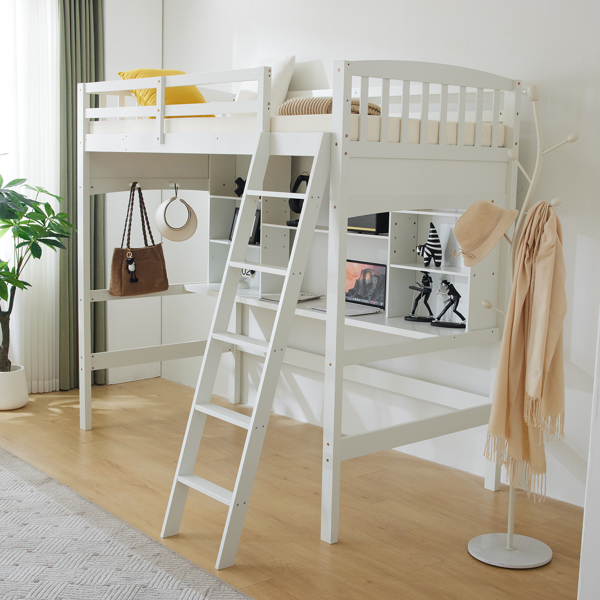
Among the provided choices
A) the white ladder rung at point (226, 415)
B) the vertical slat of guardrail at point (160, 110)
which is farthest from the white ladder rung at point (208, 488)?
the vertical slat of guardrail at point (160, 110)

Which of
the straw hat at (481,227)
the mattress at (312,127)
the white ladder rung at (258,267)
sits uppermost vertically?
the mattress at (312,127)

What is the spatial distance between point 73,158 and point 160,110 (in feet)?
4.57

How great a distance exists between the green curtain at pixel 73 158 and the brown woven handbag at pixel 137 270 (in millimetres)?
633

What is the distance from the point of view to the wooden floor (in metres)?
2.35

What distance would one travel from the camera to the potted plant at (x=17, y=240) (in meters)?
3.74

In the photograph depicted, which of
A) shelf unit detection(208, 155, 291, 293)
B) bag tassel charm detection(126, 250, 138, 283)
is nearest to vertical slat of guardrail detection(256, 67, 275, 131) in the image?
shelf unit detection(208, 155, 291, 293)

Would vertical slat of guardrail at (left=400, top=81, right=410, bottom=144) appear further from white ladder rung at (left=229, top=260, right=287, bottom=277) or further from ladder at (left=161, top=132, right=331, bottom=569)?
white ladder rung at (left=229, top=260, right=287, bottom=277)

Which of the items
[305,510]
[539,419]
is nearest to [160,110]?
[305,510]

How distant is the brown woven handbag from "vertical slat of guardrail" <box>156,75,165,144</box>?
730mm

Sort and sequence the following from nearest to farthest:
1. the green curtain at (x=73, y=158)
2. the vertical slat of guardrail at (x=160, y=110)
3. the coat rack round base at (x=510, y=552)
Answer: the coat rack round base at (x=510, y=552) < the vertical slat of guardrail at (x=160, y=110) < the green curtain at (x=73, y=158)

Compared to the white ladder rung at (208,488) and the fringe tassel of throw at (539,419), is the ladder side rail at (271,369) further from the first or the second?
the fringe tassel of throw at (539,419)

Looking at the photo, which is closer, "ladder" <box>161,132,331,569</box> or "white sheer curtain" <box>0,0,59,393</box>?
"ladder" <box>161,132,331,569</box>

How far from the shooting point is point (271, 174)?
12.7ft

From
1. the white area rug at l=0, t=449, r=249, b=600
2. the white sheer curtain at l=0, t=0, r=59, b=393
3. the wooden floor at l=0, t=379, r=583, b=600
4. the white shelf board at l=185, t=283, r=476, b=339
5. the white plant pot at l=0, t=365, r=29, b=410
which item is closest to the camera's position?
the white area rug at l=0, t=449, r=249, b=600
